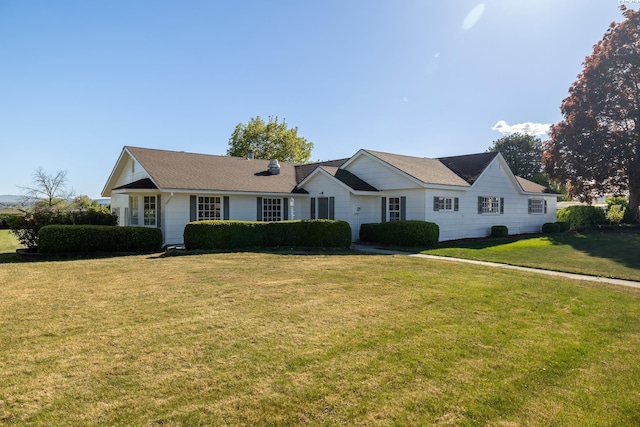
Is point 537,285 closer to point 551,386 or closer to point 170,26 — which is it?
point 551,386

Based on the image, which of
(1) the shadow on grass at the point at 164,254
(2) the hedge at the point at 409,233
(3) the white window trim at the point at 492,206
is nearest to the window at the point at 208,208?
(1) the shadow on grass at the point at 164,254

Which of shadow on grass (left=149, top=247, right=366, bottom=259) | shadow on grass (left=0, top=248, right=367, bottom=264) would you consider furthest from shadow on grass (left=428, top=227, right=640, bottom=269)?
shadow on grass (left=0, top=248, right=367, bottom=264)

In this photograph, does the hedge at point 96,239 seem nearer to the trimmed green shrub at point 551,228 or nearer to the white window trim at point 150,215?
the white window trim at point 150,215

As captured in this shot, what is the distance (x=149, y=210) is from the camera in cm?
1819

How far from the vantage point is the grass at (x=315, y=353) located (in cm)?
344

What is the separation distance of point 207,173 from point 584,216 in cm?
2730

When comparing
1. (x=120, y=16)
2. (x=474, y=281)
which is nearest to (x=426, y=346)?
(x=474, y=281)

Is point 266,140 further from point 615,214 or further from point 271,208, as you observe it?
point 615,214

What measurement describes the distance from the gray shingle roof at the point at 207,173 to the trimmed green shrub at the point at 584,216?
2166 centimetres

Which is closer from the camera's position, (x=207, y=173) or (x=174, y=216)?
(x=174, y=216)

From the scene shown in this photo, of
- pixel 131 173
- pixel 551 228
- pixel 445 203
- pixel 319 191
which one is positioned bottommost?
pixel 551 228

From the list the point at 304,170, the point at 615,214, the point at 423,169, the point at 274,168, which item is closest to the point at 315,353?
the point at 423,169

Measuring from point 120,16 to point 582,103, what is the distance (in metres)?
29.4

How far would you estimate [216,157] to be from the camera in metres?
23.3
